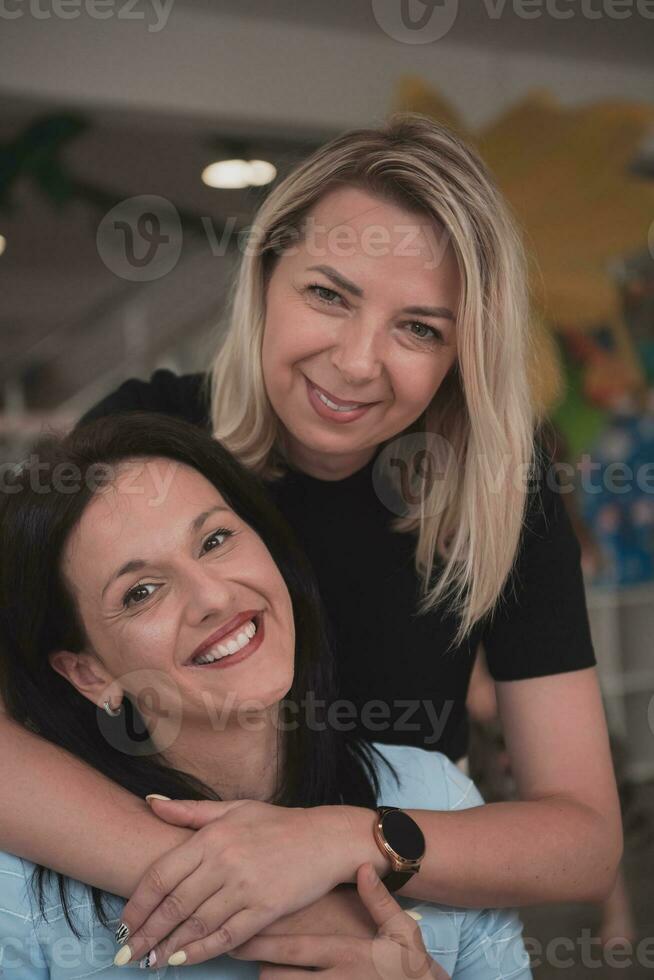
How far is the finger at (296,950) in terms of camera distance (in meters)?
1.12

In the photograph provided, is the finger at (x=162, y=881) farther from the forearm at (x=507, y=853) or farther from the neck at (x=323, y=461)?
the neck at (x=323, y=461)

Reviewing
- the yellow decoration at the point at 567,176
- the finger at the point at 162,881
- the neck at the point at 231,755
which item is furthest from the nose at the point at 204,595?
the yellow decoration at the point at 567,176

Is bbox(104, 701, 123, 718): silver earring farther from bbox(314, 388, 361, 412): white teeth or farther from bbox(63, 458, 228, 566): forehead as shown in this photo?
bbox(314, 388, 361, 412): white teeth

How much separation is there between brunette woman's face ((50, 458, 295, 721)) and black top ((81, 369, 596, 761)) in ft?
0.96

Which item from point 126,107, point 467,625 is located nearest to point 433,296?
point 467,625

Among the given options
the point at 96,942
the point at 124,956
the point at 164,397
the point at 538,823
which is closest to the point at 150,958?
the point at 124,956

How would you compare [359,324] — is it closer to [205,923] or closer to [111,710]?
[111,710]

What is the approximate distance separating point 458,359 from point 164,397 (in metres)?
0.50

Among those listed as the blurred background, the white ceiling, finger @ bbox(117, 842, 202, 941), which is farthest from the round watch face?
the white ceiling

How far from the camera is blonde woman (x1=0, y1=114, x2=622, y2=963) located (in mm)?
1252

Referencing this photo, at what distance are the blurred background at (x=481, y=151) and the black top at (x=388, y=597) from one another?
100cm

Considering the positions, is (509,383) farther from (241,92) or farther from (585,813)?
(241,92)

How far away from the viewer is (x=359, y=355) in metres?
1.36

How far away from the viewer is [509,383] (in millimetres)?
1481
